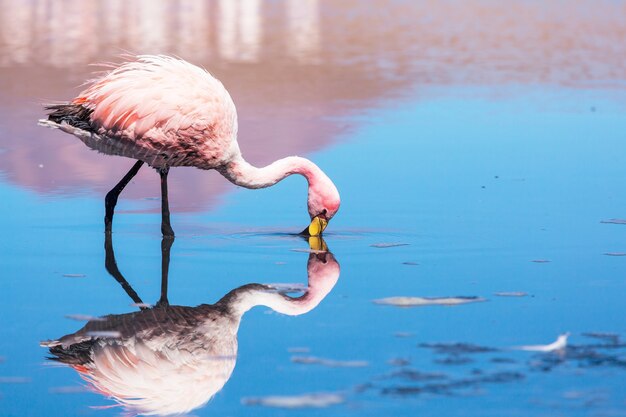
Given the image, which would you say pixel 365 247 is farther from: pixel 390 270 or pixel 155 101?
pixel 155 101

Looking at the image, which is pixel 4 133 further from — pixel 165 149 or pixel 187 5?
pixel 187 5

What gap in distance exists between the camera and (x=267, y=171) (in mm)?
8227

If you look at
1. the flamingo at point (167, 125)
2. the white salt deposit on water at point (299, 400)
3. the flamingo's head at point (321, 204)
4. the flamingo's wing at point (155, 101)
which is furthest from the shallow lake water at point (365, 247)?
the flamingo's wing at point (155, 101)

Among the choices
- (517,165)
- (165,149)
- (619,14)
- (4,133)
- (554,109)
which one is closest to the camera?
(165,149)

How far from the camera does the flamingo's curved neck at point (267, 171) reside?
8.13 metres

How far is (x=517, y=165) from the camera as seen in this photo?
1070 cm

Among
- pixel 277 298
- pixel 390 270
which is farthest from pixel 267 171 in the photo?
pixel 277 298

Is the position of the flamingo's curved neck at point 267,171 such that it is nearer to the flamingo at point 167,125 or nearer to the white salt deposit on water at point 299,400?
the flamingo at point 167,125

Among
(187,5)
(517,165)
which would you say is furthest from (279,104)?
(187,5)

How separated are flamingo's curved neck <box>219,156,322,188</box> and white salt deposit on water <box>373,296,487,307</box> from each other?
192 centimetres

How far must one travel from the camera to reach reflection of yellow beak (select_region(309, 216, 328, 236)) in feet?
26.5

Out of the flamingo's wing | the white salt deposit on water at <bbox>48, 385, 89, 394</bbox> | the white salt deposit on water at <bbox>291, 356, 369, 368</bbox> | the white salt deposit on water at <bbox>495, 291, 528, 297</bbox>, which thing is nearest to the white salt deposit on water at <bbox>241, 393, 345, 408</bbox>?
the white salt deposit on water at <bbox>291, 356, 369, 368</bbox>

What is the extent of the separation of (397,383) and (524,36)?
1828cm

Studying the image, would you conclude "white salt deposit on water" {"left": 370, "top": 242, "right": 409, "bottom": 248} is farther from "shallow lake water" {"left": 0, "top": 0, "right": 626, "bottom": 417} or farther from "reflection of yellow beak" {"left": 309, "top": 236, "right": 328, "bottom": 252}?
"reflection of yellow beak" {"left": 309, "top": 236, "right": 328, "bottom": 252}
